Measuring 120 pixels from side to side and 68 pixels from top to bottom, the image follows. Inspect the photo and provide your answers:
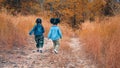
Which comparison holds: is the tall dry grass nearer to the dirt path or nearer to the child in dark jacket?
the dirt path

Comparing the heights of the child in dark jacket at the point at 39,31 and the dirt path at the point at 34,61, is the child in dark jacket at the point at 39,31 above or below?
above

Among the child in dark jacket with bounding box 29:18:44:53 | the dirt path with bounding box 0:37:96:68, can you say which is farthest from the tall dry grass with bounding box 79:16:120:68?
the child in dark jacket with bounding box 29:18:44:53

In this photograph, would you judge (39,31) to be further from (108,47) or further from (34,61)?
(108,47)

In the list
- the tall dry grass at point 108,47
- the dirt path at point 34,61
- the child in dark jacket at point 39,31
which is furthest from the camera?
the child in dark jacket at point 39,31

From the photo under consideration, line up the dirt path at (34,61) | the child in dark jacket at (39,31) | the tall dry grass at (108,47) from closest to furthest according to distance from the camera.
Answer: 1. the tall dry grass at (108,47)
2. the dirt path at (34,61)
3. the child in dark jacket at (39,31)

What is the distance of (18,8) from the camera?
99.5 ft

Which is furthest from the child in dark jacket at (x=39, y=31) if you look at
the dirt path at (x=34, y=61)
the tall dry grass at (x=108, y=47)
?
the tall dry grass at (x=108, y=47)

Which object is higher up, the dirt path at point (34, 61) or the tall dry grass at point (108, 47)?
the tall dry grass at point (108, 47)

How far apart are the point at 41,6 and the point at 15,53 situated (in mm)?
25277

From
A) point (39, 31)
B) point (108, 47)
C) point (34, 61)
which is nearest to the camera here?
point (108, 47)

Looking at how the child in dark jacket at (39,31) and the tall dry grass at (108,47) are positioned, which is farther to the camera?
the child in dark jacket at (39,31)

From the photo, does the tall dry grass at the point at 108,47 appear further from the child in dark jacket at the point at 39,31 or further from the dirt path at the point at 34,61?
the child in dark jacket at the point at 39,31

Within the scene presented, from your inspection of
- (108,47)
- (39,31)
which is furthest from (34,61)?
(108,47)

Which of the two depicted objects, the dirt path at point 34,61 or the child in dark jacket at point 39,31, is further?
the child in dark jacket at point 39,31
